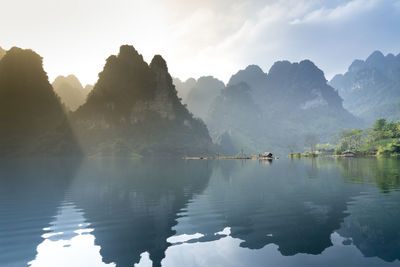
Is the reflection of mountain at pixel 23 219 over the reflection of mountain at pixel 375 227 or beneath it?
beneath

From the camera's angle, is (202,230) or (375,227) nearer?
(375,227)

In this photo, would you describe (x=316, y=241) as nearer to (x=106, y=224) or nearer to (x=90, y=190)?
(x=106, y=224)

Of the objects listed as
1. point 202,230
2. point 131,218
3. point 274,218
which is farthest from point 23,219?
point 274,218

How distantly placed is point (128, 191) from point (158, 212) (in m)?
13.3

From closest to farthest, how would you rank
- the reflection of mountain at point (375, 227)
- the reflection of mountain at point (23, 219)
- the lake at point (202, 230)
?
the lake at point (202, 230) < the reflection of mountain at point (375, 227) < the reflection of mountain at point (23, 219)

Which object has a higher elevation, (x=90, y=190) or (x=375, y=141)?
(x=375, y=141)

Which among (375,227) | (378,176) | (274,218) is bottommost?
(274,218)

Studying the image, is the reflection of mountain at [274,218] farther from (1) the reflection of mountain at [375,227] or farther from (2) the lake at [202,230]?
(1) the reflection of mountain at [375,227]

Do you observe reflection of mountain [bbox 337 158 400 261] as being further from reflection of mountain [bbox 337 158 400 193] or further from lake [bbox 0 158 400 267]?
reflection of mountain [bbox 337 158 400 193]

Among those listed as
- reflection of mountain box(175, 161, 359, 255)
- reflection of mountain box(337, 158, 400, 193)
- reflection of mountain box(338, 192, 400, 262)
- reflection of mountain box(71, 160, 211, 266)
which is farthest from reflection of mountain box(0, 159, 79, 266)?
reflection of mountain box(337, 158, 400, 193)

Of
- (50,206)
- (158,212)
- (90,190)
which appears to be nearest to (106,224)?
(158,212)

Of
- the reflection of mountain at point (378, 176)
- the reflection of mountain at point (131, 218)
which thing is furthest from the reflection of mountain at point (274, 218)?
the reflection of mountain at point (378, 176)

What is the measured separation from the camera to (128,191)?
36375mm

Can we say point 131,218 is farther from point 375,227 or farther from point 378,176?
point 378,176
